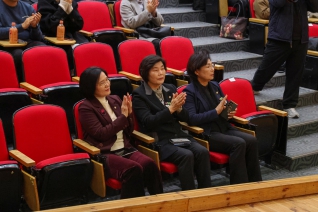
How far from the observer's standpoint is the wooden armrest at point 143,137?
A: 218 centimetres

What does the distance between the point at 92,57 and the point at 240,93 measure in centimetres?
67

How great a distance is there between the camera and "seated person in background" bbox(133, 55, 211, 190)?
218 centimetres

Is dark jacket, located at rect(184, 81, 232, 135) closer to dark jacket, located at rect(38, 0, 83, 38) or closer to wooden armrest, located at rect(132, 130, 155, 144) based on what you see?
wooden armrest, located at rect(132, 130, 155, 144)

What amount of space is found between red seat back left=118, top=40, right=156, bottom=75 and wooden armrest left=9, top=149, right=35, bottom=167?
892mm

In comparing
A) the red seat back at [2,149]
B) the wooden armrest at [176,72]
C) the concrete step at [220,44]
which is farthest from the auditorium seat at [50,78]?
the concrete step at [220,44]

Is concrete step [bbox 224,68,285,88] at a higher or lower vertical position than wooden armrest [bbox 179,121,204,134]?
lower

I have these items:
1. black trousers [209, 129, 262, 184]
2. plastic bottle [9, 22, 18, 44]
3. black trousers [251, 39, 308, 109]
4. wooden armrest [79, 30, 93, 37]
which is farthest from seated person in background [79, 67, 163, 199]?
black trousers [251, 39, 308, 109]

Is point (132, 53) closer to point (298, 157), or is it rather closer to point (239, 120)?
point (239, 120)

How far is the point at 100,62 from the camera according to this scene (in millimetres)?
2639

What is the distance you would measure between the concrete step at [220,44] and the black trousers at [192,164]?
4.57 ft

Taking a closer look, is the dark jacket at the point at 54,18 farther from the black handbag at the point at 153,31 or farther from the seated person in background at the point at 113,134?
the seated person in background at the point at 113,134

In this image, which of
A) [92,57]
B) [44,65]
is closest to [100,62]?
[92,57]

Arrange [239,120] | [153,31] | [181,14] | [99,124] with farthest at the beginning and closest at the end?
[181,14], [153,31], [239,120], [99,124]

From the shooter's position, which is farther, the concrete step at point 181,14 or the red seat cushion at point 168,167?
the concrete step at point 181,14
